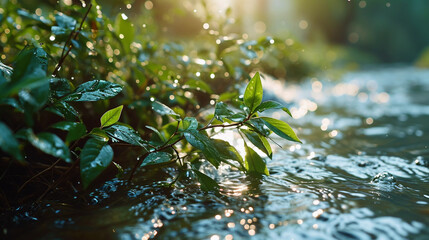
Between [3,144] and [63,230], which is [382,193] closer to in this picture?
[63,230]

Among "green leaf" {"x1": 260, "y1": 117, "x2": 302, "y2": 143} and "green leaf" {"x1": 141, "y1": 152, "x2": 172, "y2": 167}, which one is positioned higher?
"green leaf" {"x1": 260, "y1": 117, "x2": 302, "y2": 143}

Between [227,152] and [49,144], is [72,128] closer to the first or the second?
[49,144]

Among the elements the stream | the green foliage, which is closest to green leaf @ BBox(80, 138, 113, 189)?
the green foliage

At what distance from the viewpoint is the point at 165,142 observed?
4.11 ft

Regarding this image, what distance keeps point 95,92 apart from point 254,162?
68 centimetres

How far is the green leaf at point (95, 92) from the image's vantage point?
3.66 feet

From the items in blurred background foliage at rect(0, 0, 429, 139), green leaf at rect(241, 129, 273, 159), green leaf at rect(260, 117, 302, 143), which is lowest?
green leaf at rect(241, 129, 273, 159)

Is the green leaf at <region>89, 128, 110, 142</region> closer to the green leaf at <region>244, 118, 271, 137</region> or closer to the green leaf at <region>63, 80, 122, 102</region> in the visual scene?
the green leaf at <region>63, 80, 122, 102</region>

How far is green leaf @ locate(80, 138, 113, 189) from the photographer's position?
0.91 meters

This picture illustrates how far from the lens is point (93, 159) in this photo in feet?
3.12

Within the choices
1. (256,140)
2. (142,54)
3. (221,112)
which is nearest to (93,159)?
(221,112)

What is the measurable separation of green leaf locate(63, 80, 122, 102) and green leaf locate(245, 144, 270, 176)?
584mm

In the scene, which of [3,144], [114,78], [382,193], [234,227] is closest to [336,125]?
[382,193]

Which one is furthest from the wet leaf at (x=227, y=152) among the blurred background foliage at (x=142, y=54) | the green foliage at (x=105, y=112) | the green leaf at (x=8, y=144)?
the green leaf at (x=8, y=144)
